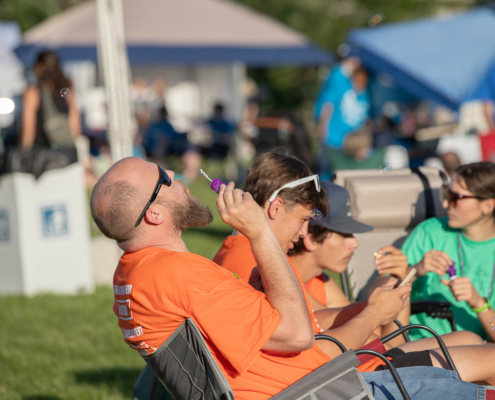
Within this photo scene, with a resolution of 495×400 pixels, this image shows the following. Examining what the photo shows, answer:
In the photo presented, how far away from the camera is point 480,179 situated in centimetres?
321

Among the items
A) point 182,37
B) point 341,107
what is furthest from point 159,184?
point 182,37

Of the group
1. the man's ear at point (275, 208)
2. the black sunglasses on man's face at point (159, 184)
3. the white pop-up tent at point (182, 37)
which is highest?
the white pop-up tent at point (182, 37)

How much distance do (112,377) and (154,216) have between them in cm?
250

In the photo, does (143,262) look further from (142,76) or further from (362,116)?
(142,76)

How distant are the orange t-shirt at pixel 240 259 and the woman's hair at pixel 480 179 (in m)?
1.35

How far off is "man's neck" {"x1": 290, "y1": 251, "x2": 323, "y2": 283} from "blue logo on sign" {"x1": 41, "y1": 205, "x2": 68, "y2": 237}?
3648mm

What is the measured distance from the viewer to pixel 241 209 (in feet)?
6.14

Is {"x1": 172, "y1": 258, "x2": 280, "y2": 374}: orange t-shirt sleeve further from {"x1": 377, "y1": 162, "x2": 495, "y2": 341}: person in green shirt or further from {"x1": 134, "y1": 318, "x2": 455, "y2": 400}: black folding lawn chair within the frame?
{"x1": 377, "y1": 162, "x2": 495, "y2": 341}: person in green shirt

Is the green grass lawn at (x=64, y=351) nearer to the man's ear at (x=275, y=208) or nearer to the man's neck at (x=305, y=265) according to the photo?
the man's neck at (x=305, y=265)

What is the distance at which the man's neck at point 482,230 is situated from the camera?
3.30 m

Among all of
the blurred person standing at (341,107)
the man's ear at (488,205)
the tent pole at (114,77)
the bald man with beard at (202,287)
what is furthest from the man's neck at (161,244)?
the blurred person standing at (341,107)

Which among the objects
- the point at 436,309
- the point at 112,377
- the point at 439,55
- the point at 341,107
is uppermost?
the point at 439,55

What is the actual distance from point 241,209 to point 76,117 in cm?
566

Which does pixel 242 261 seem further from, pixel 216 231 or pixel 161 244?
pixel 216 231
